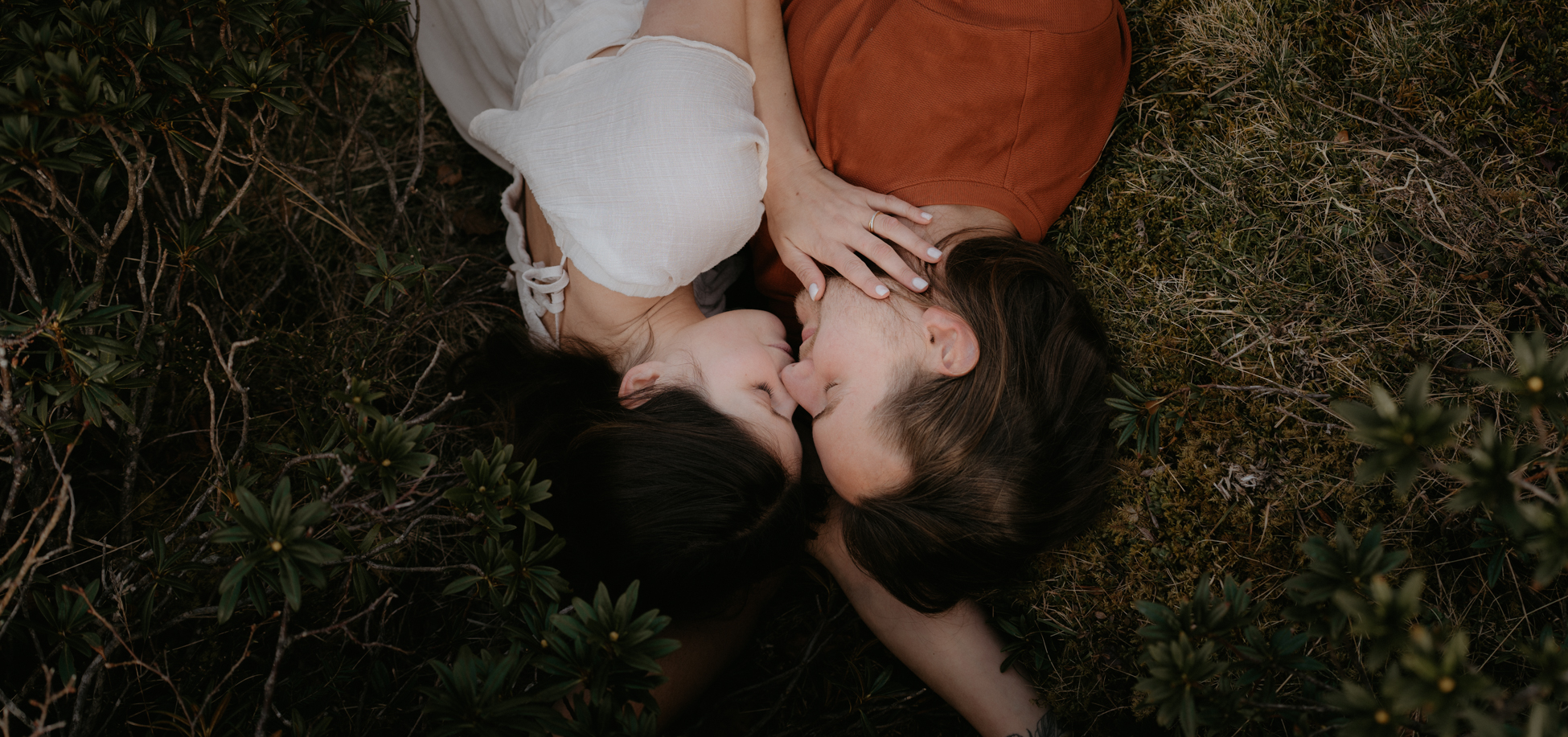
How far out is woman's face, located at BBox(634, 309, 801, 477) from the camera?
2.61m

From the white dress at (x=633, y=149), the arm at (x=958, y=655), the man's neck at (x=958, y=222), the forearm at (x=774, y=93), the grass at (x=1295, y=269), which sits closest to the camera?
the grass at (x=1295, y=269)

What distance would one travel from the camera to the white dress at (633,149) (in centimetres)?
252

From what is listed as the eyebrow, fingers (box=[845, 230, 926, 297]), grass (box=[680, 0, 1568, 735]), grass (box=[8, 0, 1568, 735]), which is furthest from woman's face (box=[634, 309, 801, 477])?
grass (box=[680, 0, 1568, 735])

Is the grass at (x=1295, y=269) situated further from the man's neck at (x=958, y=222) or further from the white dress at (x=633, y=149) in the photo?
the white dress at (x=633, y=149)

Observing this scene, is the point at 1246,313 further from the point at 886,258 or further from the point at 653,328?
the point at 653,328

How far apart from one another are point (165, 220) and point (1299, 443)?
13.5ft

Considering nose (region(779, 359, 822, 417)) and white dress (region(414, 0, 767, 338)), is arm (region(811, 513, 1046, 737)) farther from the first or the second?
white dress (region(414, 0, 767, 338))

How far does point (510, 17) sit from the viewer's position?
10.7ft

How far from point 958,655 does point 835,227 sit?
5.38ft

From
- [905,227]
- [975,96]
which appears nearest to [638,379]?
[905,227]

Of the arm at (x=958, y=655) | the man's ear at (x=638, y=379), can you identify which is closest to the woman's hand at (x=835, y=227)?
the man's ear at (x=638, y=379)

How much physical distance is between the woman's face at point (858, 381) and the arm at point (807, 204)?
95 millimetres

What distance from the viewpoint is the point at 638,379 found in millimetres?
2766

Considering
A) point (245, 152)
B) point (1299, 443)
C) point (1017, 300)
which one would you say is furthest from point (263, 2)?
point (1299, 443)
